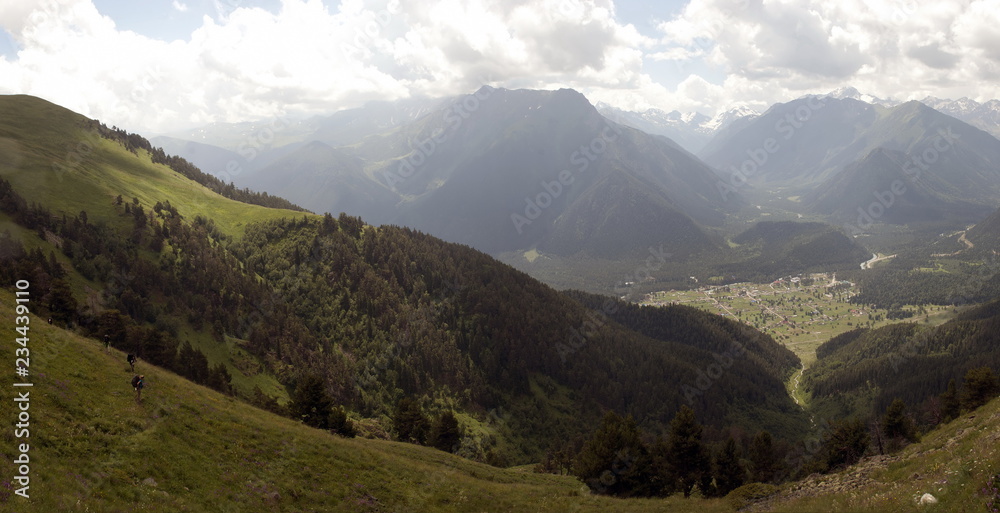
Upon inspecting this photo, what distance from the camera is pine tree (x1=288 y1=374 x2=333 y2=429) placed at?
74.9 m

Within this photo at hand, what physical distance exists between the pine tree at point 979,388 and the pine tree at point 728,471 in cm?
4946

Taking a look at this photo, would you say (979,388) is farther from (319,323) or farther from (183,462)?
(319,323)

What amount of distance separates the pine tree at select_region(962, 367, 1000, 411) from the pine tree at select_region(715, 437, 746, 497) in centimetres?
4946

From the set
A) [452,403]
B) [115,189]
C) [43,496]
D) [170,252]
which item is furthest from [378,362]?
[43,496]

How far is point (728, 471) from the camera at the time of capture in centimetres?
7106

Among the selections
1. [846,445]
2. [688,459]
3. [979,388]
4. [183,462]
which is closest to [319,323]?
[183,462]

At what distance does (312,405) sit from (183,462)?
4125 cm

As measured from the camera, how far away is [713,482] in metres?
79.8

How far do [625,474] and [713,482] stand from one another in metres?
23.1

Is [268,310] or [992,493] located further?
[268,310]

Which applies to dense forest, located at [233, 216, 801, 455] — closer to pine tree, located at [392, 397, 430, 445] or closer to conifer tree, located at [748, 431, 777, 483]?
pine tree, located at [392, 397, 430, 445]

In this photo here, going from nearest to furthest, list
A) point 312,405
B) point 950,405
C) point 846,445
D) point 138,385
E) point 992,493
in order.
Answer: point 992,493 → point 138,385 → point 312,405 → point 846,445 → point 950,405

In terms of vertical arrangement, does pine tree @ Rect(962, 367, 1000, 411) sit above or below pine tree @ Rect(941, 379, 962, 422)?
above

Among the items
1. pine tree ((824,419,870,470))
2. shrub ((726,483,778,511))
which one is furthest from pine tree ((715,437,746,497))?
shrub ((726,483,778,511))
